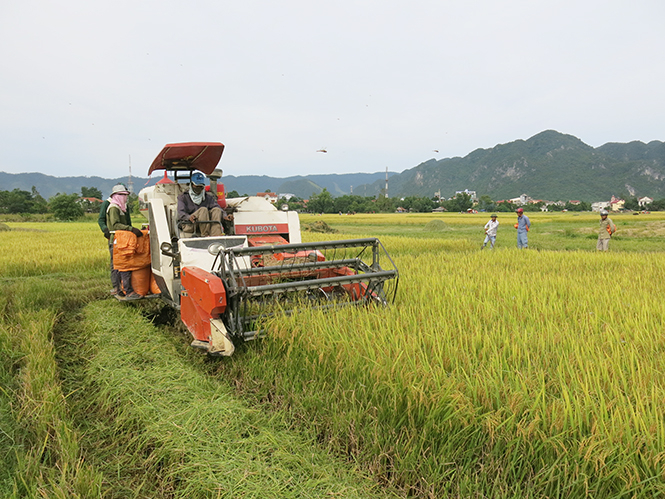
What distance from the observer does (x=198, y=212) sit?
5238 mm

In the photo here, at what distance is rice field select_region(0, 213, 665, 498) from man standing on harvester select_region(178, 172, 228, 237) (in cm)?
156

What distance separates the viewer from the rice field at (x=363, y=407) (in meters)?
2.01

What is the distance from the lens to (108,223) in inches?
236

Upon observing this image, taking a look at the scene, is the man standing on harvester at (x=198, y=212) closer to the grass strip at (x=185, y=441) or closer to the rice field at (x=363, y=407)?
the rice field at (x=363, y=407)

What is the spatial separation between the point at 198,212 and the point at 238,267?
2.13 metres

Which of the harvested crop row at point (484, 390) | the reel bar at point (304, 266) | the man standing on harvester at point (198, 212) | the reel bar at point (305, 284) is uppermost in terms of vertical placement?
the man standing on harvester at point (198, 212)

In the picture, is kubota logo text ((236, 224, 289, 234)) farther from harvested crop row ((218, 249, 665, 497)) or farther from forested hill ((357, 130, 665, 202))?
forested hill ((357, 130, 665, 202))

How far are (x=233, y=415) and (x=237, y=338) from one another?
1.14 metres

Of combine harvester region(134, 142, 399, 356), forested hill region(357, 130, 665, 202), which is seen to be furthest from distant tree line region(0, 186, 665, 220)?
forested hill region(357, 130, 665, 202)

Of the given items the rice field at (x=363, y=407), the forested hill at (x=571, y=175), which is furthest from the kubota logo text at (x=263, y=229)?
the forested hill at (x=571, y=175)

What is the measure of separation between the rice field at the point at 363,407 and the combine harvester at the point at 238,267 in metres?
0.34

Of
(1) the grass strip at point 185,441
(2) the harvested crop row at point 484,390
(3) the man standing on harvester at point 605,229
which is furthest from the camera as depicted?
(3) the man standing on harvester at point 605,229

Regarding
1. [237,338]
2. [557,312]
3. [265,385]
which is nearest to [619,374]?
[557,312]

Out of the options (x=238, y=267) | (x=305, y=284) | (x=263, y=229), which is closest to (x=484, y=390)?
(x=305, y=284)
